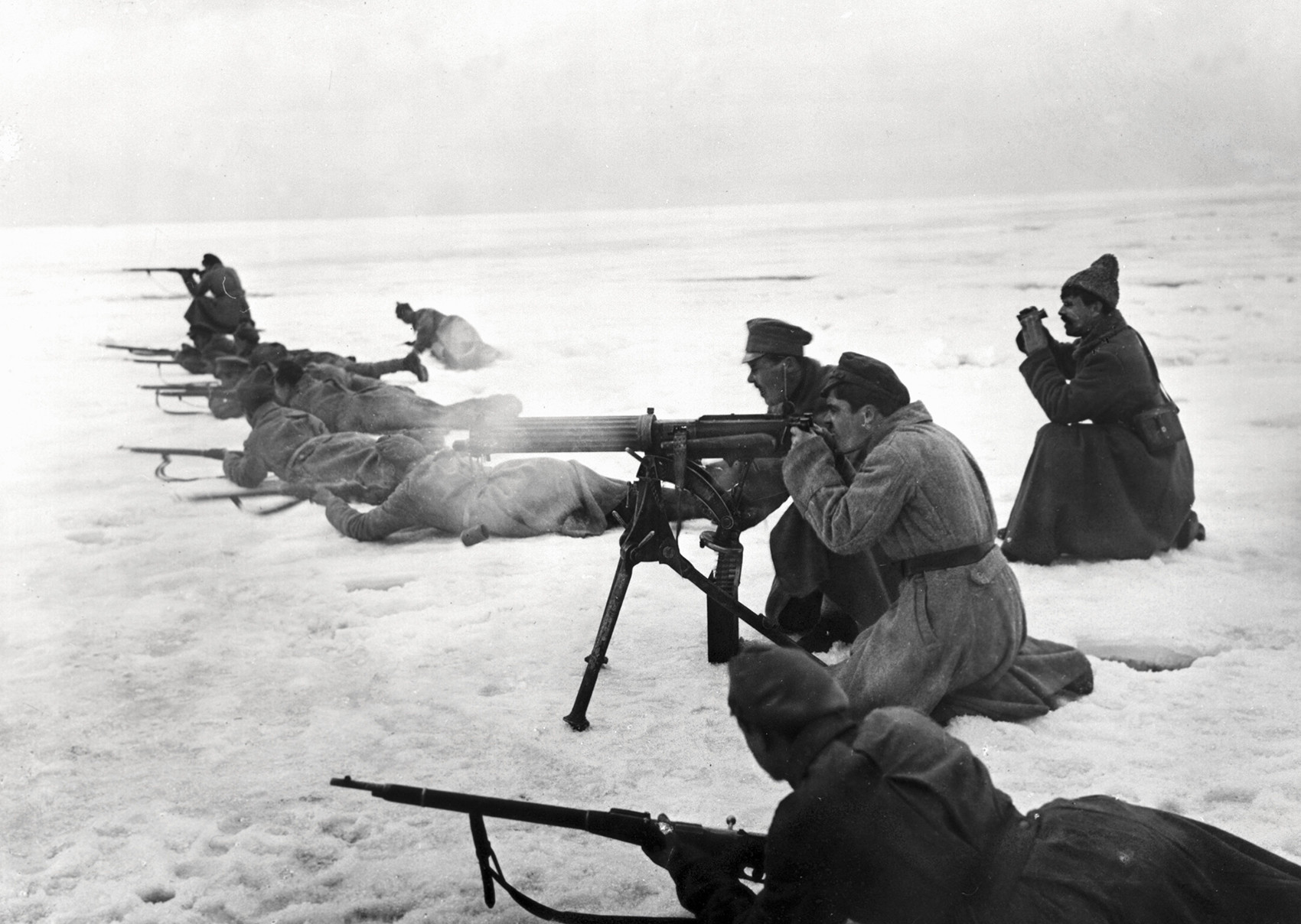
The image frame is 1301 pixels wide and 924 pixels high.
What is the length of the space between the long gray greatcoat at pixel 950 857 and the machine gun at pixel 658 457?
1756 millimetres

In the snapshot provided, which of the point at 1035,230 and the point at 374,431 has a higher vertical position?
the point at 1035,230

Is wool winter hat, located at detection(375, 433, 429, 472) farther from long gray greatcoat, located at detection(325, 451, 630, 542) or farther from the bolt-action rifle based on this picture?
the bolt-action rifle

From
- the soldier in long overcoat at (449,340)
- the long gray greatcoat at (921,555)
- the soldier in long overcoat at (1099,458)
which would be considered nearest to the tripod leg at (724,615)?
the long gray greatcoat at (921,555)

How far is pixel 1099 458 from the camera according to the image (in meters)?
5.15

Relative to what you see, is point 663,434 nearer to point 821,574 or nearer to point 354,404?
point 821,574

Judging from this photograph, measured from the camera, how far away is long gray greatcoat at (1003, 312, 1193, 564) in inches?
200

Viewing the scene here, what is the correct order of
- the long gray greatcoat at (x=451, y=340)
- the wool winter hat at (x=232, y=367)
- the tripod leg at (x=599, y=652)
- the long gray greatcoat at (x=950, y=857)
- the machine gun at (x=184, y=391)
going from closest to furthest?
1. the long gray greatcoat at (x=950, y=857)
2. the tripod leg at (x=599, y=652)
3. the wool winter hat at (x=232, y=367)
4. the machine gun at (x=184, y=391)
5. the long gray greatcoat at (x=451, y=340)

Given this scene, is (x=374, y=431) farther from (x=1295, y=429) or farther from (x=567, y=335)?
(x=1295, y=429)

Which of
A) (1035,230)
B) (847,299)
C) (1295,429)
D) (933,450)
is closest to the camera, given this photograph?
(933,450)

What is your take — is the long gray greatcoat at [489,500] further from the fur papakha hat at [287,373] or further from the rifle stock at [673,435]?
the fur papakha hat at [287,373]

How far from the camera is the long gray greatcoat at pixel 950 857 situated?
1983 millimetres

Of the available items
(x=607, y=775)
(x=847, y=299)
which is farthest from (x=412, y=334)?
(x=607, y=775)

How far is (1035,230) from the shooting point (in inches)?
706

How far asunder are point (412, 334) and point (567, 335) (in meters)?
2.09
